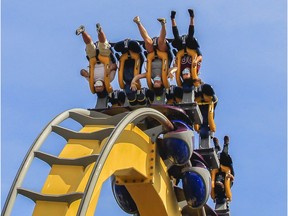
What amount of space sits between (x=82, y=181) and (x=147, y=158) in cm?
190

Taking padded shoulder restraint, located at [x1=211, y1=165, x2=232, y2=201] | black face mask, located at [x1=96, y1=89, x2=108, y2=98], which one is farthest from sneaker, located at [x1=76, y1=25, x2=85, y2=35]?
padded shoulder restraint, located at [x1=211, y1=165, x2=232, y2=201]

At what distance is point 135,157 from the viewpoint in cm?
821

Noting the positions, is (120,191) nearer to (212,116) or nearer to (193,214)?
(193,214)

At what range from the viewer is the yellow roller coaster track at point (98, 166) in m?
6.49

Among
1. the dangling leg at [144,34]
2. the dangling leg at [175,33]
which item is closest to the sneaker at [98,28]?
the dangling leg at [144,34]

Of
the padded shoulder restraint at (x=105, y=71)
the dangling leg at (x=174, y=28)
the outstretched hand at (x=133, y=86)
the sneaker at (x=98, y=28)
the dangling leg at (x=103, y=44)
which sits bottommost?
the outstretched hand at (x=133, y=86)

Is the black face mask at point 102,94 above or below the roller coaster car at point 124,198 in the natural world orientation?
above

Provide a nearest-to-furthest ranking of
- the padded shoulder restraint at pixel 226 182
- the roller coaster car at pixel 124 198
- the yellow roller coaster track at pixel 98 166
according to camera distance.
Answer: the yellow roller coaster track at pixel 98 166 < the roller coaster car at pixel 124 198 < the padded shoulder restraint at pixel 226 182

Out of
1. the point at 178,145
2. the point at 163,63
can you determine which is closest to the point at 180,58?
the point at 163,63

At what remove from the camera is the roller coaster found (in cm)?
662

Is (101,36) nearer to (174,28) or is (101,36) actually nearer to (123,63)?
(123,63)

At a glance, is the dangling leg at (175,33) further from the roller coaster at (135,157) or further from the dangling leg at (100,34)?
the dangling leg at (100,34)

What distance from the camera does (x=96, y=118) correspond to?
800cm

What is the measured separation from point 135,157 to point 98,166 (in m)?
1.99
